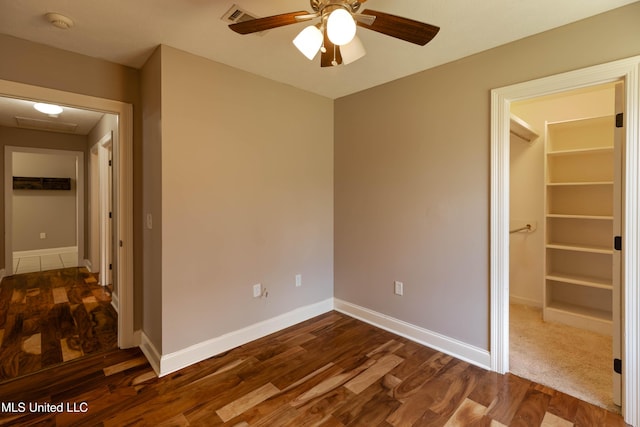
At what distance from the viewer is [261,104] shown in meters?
2.86

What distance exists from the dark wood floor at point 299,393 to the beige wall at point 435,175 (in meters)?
0.50

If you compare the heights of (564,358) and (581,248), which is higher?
(581,248)

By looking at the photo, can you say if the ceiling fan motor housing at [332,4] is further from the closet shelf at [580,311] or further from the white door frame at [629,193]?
the closet shelf at [580,311]

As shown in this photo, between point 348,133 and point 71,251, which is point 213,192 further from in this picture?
point 71,251

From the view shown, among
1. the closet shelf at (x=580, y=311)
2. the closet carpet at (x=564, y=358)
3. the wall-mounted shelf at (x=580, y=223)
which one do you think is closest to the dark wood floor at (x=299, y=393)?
the closet carpet at (x=564, y=358)

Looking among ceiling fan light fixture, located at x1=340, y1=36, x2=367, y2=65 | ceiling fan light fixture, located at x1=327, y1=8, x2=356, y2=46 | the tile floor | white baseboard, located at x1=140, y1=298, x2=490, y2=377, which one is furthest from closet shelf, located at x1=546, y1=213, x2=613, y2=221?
the tile floor

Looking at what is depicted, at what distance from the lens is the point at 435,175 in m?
2.67

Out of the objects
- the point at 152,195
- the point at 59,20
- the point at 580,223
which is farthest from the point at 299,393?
the point at 580,223

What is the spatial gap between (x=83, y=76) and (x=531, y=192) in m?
4.75

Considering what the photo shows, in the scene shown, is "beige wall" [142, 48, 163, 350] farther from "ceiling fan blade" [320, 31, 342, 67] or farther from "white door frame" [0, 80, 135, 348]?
"ceiling fan blade" [320, 31, 342, 67]

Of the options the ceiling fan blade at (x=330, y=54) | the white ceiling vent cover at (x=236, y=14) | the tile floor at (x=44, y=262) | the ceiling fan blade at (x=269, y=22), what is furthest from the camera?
the tile floor at (x=44, y=262)

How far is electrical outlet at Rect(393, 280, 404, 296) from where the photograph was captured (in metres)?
2.95

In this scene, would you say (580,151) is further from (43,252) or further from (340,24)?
(43,252)

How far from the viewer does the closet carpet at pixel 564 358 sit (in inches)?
82.4
